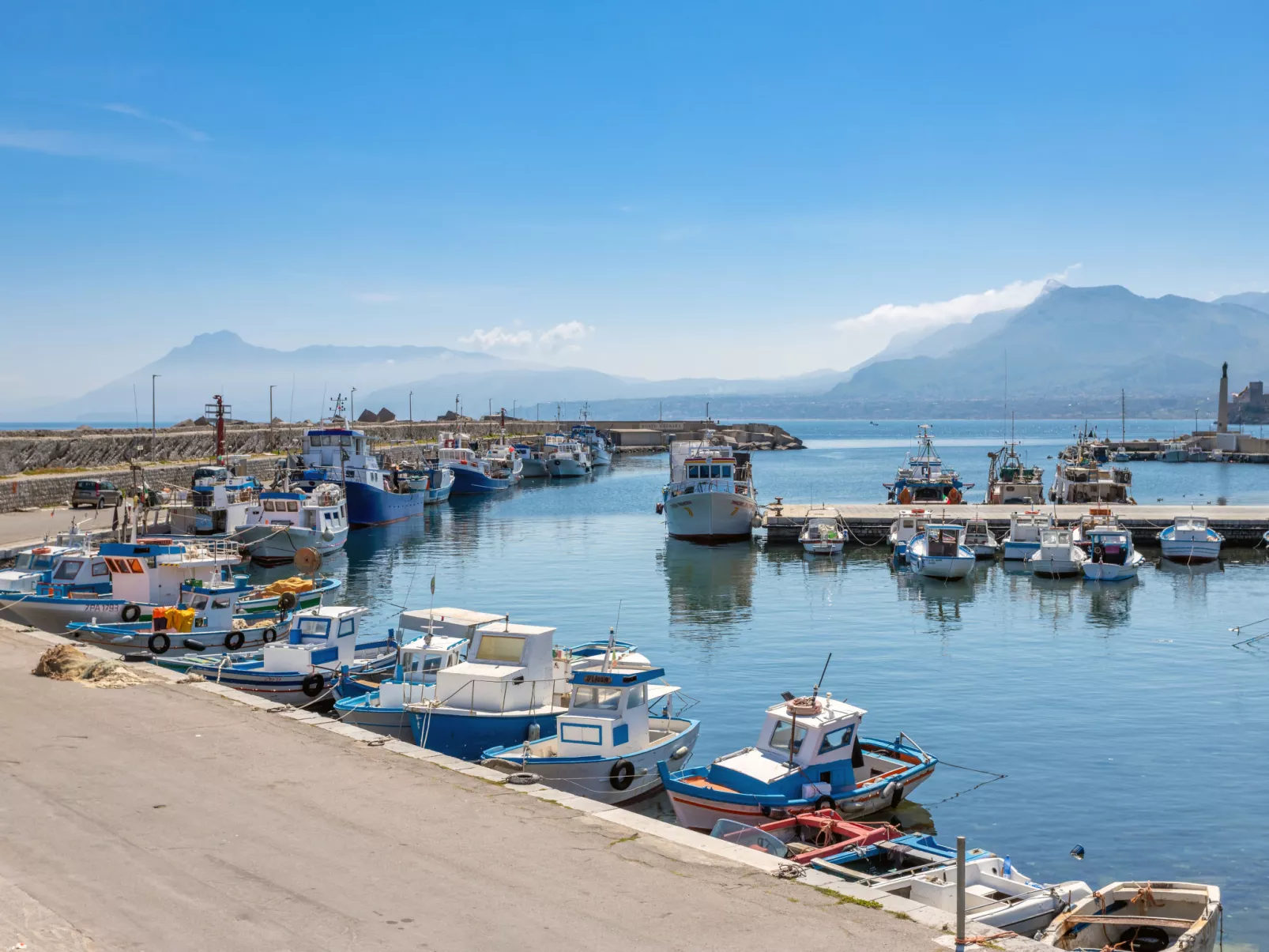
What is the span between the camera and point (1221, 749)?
22391 mm

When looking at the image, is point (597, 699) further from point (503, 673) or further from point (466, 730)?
point (466, 730)

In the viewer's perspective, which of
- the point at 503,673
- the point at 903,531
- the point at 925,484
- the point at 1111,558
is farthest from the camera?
the point at 925,484

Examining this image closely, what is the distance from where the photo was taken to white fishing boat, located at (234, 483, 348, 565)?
50.9 meters

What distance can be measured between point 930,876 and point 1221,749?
12.0 metres

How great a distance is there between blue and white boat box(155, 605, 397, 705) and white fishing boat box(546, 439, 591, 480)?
85715 millimetres

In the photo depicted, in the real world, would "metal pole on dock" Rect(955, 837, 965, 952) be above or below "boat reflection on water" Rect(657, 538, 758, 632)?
above

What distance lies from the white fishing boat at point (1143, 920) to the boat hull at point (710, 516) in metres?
43.8

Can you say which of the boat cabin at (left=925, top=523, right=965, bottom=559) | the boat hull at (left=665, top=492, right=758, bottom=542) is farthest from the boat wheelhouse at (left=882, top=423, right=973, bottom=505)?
the boat cabin at (left=925, top=523, right=965, bottom=559)

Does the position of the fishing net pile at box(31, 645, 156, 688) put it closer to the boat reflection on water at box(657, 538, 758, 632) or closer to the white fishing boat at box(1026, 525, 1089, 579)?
the boat reflection on water at box(657, 538, 758, 632)

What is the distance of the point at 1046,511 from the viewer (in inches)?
2243

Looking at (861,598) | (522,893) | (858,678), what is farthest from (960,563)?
→ (522,893)

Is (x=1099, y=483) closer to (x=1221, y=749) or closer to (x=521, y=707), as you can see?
(x=1221, y=749)

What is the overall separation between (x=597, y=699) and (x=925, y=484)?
50463 mm

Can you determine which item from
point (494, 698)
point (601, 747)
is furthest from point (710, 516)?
point (601, 747)
